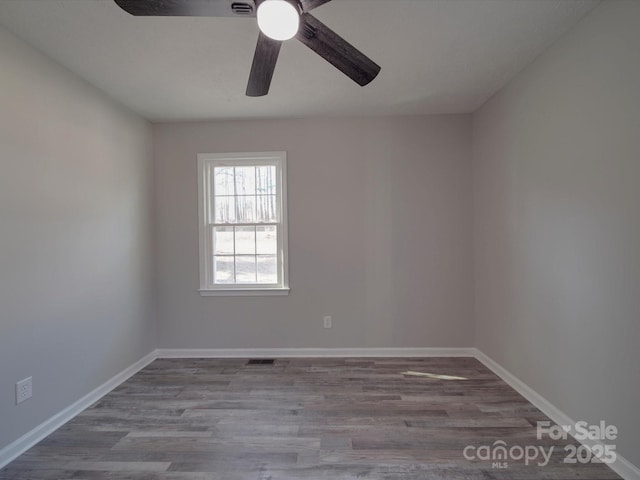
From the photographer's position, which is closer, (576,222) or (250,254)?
(576,222)

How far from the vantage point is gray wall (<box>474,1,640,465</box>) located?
157cm

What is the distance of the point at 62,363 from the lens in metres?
2.16

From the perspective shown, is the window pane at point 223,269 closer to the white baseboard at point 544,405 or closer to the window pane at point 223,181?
the window pane at point 223,181

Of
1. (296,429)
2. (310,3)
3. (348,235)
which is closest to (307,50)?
(310,3)

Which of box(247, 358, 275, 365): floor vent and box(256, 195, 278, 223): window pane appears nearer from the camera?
box(247, 358, 275, 365): floor vent

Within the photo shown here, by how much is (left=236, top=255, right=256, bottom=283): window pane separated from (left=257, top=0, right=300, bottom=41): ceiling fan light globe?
93.4 inches

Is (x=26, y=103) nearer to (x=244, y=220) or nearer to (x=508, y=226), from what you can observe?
(x=244, y=220)

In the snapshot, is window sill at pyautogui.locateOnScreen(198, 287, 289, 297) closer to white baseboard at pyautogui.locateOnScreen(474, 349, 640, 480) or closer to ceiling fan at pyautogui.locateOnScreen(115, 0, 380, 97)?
white baseboard at pyautogui.locateOnScreen(474, 349, 640, 480)

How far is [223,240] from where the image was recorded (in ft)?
11.0

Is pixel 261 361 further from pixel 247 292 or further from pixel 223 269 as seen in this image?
pixel 223 269

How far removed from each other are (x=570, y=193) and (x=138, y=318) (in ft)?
12.1

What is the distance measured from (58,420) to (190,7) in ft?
8.66

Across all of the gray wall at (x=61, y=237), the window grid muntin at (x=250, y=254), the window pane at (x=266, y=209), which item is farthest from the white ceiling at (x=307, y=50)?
the window grid muntin at (x=250, y=254)

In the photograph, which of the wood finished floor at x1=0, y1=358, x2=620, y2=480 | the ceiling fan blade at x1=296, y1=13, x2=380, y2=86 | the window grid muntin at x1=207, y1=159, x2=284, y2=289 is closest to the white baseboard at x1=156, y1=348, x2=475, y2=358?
the wood finished floor at x1=0, y1=358, x2=620, y2=480
